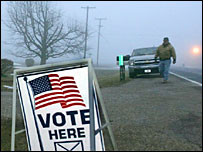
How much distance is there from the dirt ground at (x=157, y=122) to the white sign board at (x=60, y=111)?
1.78 metres

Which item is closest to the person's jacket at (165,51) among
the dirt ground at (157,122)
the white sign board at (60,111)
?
the dirt ground at (157,122)

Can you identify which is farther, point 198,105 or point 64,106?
point 198,105

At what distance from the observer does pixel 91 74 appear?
5.95 ft

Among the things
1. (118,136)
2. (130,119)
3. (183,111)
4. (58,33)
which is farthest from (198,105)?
(58,33)

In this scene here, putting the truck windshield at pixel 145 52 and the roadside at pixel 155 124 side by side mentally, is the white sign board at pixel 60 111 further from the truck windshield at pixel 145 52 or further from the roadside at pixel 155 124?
the truck windshield at pixel 145 52

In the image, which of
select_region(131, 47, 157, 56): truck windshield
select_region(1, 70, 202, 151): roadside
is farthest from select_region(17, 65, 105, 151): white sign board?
select_region(131, 47, 157, 56): truck windshield

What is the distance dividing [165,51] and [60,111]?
661cm

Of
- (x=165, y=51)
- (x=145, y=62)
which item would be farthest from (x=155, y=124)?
(x=145, y=62)

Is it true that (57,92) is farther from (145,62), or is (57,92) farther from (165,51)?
(145,62)

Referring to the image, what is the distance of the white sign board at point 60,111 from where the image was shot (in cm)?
182

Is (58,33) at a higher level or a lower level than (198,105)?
higher

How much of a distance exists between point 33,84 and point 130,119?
10.5ft

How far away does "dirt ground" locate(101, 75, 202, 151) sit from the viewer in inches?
140

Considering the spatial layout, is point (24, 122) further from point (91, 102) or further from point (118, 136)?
point (118, 136)
